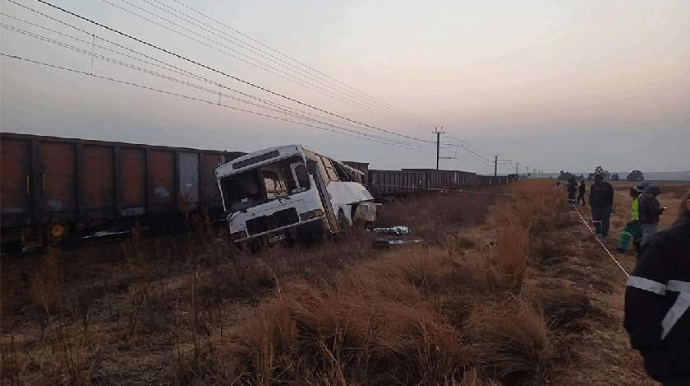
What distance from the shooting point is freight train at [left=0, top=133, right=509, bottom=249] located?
9.66m

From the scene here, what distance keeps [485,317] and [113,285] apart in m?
6.10

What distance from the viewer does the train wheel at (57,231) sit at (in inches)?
410

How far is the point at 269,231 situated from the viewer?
10.2 metres

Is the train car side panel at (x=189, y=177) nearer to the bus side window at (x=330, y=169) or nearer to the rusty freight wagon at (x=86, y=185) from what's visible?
the rusty freight wagon at (x=86, y=185)

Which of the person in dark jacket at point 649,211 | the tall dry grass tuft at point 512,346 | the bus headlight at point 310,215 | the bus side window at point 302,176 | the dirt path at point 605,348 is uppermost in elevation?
the bus side window at point 302,176

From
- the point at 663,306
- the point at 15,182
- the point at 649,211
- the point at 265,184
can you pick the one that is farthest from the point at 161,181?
the point at 663,306

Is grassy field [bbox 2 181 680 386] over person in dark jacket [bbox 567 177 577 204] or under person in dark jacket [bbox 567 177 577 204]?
under

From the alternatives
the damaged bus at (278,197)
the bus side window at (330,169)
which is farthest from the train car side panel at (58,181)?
the bus side window at (330,169)

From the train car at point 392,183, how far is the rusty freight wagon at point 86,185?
12.2m

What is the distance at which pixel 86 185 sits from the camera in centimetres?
1120

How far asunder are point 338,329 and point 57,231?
937 centimetres

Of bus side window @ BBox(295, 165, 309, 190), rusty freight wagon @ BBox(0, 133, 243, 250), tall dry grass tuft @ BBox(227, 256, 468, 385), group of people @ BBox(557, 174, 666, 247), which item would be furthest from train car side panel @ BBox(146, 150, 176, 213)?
group of people @ BBox(557, 174, 666, 247)

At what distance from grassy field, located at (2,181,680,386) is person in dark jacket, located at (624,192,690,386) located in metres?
1.32

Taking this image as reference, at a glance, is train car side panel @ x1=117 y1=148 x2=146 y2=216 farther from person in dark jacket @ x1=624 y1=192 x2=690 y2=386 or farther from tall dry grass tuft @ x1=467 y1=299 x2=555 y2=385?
person in dark jacket @ x1=624 y1=192 x2=690 y2=386
